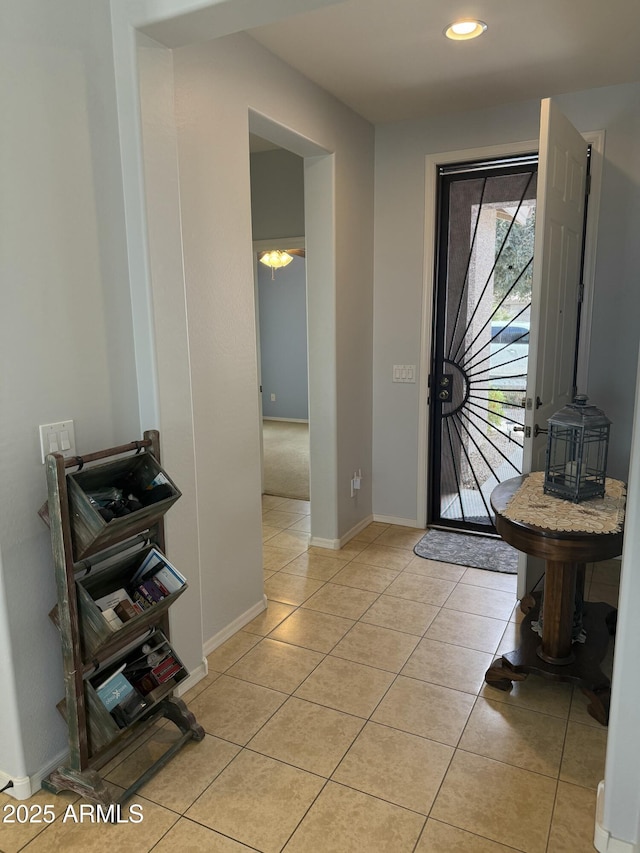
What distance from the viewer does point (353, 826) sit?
173 centimetres

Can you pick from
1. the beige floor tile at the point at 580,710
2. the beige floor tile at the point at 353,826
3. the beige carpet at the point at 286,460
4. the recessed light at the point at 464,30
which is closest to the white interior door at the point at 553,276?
the recessed light at the point at 464,30

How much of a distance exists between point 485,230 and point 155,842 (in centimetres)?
341

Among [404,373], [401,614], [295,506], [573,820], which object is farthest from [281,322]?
[573,820]

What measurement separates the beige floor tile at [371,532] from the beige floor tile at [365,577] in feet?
1.32

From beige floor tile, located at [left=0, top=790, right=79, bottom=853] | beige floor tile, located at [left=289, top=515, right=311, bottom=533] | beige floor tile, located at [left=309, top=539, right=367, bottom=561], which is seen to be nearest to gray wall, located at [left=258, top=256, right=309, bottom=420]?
beige floor tile, located at [left=289, top=515, right=311, bottom=533]

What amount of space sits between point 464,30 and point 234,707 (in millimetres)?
2873

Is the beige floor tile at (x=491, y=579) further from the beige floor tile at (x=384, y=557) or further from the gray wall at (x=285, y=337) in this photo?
the gray wall at (x=285, y=337)

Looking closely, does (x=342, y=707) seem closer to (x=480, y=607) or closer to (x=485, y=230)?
(x=480, y=607)

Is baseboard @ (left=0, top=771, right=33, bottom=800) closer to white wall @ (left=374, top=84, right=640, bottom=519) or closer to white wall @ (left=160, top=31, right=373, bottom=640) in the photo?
white wall @ (left=160, top=31, right=373, bottom=640)

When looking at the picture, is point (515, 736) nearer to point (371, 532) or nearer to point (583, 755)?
point (583, 755)

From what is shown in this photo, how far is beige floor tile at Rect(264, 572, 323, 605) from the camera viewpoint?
10.2ft

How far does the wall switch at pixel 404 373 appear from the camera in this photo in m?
3.91

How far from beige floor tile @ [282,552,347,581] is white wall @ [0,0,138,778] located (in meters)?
1.65

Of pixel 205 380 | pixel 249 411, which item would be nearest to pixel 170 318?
pixel 205 380
